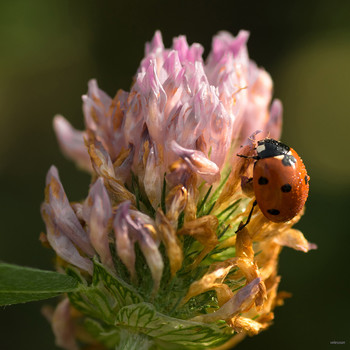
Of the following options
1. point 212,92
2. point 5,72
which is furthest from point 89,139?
point 5,72

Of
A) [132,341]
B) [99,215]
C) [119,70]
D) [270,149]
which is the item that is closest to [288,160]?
[270,149]

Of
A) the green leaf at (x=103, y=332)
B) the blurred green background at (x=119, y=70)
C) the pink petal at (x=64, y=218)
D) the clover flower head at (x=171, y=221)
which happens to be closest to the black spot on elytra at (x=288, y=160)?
the clover flower head at (x=171, y=221)

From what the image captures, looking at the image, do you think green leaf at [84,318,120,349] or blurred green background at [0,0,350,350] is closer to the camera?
green leaf at [84,318,120,349]

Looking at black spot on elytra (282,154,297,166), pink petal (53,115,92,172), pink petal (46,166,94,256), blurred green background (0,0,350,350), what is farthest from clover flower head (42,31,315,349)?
blurred green background (0,0,350,350)

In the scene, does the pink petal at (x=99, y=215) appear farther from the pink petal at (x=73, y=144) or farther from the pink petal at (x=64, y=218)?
the pink petal at (x=73, y=144)

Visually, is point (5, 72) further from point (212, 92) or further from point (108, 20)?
point (212, 92)

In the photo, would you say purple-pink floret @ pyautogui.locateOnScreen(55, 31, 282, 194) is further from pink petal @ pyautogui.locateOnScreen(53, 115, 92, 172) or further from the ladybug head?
pink petal @ pyautogui.locateOnScreen(53, 115, 92, 172)

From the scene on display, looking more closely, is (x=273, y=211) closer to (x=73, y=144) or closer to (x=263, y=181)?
(x=263, y=181)
